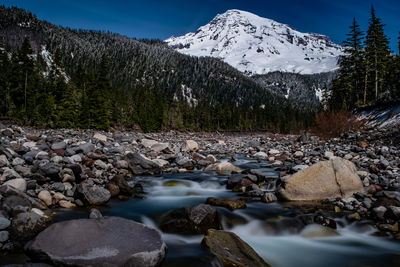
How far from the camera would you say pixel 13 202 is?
5.06 m

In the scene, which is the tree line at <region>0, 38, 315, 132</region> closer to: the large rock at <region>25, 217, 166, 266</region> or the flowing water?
the flowing water

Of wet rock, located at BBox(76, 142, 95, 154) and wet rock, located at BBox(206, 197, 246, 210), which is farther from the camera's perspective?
wet rock, located at BBox(76, 142, 95, 154)

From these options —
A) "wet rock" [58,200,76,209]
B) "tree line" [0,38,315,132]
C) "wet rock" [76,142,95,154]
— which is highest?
"tree line" [0,38,315,132]

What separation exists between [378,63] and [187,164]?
107 feet

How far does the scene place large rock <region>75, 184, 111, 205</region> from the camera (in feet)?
21.6

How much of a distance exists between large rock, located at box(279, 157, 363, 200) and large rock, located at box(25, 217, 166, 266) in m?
4.80

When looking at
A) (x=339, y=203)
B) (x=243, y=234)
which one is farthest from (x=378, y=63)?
(x=243, y=234)

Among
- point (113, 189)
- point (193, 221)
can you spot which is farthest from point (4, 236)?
point (113, 189)

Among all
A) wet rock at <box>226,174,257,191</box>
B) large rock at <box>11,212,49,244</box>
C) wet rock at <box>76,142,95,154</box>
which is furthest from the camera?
wet rock at <box>76,142,95,154</box>

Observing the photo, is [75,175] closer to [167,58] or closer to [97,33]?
[167,58]

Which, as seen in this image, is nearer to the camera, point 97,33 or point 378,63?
point 378,63

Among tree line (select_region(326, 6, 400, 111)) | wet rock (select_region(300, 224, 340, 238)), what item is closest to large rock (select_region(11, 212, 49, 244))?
wet rock (select_region(300, 224, 340, 238))

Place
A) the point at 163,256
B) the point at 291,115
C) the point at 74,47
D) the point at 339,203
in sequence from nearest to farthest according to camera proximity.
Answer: the point at 163,256
the point at 339,203
the point at 291,115
the point at 74,47

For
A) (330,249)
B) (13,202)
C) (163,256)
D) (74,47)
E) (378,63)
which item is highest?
(74,47)
